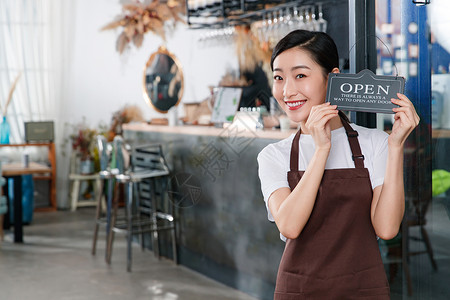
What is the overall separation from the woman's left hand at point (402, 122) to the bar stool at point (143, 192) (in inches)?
135

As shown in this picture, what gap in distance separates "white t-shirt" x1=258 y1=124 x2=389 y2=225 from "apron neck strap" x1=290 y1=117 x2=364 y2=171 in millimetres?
14

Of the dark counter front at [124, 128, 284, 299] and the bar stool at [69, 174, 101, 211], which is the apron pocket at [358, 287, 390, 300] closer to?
the dark counter front at [124, 128, 284, 299]

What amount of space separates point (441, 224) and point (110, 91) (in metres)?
6.45

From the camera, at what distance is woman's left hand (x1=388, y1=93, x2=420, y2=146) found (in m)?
1.48

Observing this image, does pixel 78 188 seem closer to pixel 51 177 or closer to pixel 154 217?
pixel 51 177

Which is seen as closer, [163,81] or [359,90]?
[359,90]

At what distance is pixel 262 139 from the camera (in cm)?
380

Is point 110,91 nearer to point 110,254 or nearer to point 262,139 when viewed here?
point 110,254

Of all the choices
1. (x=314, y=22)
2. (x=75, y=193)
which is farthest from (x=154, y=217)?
(x=75, y=193)

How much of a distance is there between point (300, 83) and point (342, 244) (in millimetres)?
418

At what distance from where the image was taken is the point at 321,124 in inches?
58.6

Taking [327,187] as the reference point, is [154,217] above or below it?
below

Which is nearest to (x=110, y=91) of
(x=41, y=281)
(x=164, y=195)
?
(x=164, y=195)

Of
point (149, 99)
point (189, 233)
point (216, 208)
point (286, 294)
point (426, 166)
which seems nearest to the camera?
point (286, 294)
